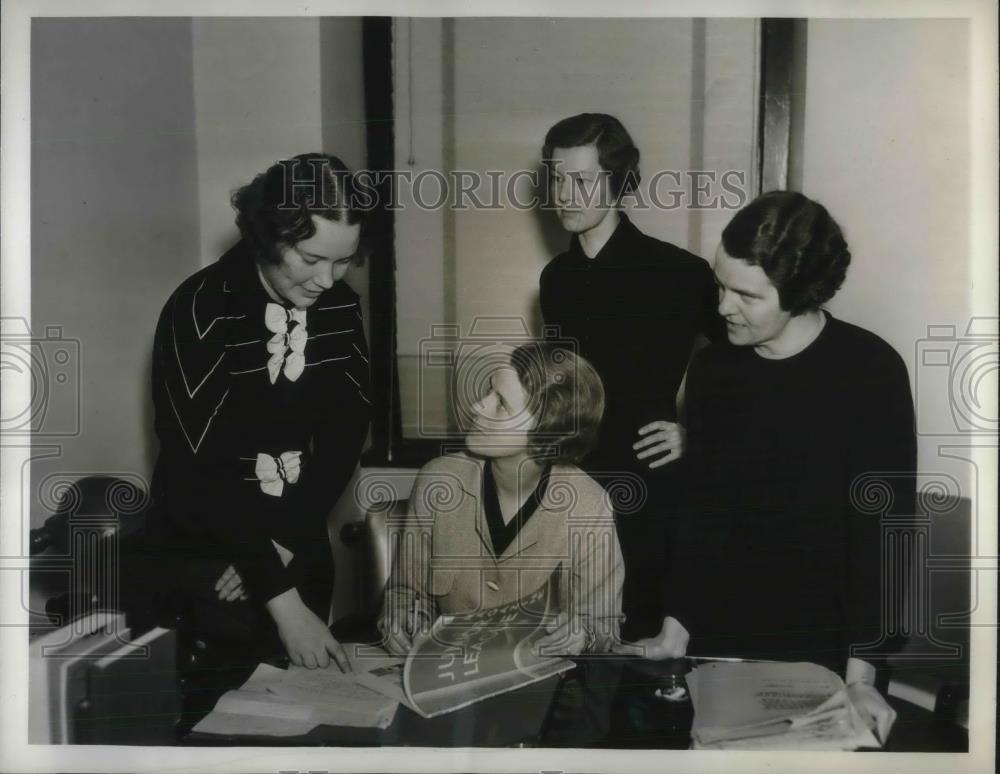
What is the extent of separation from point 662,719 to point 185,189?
1443 millimetres

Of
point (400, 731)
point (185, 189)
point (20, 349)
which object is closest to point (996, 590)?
point (400, 731)

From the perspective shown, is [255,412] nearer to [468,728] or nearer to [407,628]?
[407,628]

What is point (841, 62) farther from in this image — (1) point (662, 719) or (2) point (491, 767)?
(2) point (491, 767)

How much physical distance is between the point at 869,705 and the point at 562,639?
2.08 ft

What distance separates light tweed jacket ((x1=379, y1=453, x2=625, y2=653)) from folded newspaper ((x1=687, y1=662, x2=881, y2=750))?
0.76 ft

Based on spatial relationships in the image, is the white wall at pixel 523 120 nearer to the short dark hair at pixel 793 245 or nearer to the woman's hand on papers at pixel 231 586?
the short dark hair at pixel 793 245

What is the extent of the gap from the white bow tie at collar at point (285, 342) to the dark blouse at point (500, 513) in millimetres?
438

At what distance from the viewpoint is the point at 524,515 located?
5.95 ft

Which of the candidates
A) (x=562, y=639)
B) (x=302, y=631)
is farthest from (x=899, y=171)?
(x=302, y=631)

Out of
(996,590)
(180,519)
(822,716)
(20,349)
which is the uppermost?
(20,349)

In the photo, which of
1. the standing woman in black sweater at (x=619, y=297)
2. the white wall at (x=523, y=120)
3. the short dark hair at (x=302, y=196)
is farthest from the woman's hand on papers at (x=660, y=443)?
the short dark hair at (x=302, y=196)

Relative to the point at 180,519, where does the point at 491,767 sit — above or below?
below

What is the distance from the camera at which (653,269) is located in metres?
1.79

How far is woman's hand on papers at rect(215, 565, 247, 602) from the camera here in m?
1.84
